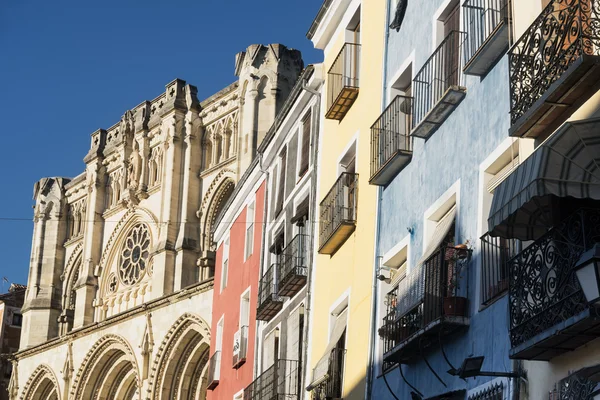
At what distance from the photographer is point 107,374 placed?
44.6 m

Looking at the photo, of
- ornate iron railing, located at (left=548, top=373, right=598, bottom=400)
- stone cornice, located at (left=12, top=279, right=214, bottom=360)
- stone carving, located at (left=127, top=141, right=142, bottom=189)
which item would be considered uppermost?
stone carving, located at (left=127, top=141, right=142, bottom=189)

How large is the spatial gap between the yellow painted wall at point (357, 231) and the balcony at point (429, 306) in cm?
229

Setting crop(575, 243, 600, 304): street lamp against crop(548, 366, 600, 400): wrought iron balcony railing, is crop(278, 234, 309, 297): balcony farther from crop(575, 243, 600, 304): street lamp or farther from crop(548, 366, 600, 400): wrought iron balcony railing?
crop(575, 243, 600, 304): street lamp

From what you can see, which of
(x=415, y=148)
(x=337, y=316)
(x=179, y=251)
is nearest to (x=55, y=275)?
(x=179, y=251)

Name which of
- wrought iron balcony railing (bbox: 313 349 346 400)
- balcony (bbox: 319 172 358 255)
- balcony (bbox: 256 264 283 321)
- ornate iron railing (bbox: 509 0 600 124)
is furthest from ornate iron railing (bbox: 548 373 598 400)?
balcony (bbox: 256 264 283 321)

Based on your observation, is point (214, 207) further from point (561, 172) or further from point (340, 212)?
point (561, 172)

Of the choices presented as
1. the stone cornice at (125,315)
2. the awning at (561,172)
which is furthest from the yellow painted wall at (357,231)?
the stone cornice at (125,315)

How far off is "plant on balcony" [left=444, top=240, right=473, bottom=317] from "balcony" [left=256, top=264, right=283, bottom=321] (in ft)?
30.0

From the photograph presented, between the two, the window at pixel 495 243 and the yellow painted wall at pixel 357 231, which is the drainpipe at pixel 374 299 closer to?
the yellow painted wall at pixel 357 231

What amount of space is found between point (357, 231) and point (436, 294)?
487cm

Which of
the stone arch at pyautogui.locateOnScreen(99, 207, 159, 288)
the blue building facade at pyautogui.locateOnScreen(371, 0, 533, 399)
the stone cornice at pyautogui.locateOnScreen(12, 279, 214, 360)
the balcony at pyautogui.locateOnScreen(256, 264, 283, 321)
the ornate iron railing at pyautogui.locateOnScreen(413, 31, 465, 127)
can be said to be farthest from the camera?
the stone arch at pyautogui.locateOnScreen(99, 207, 159, 288)

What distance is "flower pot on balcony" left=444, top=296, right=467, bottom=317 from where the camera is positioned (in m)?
12.2

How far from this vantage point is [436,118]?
13.8 metres

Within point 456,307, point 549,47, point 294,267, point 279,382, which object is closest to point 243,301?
point 279,382
